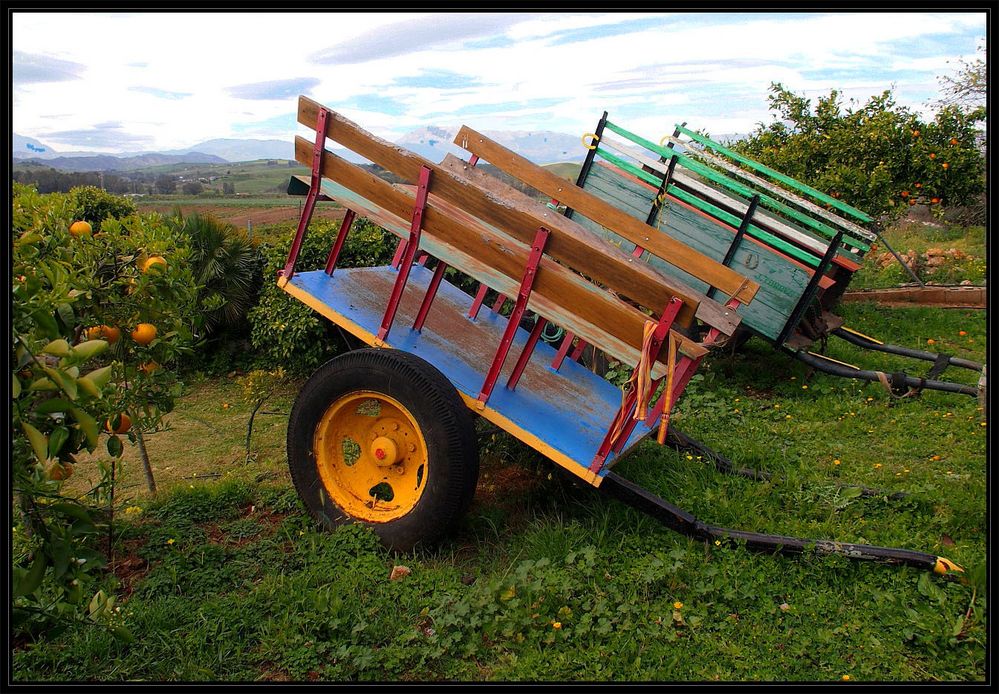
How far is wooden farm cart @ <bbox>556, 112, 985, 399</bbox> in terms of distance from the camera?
6020 mm

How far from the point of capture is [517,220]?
367 cm

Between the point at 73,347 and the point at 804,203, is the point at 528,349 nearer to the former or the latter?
the point at 73,347

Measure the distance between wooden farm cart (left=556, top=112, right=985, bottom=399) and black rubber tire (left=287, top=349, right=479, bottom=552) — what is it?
2.76 m

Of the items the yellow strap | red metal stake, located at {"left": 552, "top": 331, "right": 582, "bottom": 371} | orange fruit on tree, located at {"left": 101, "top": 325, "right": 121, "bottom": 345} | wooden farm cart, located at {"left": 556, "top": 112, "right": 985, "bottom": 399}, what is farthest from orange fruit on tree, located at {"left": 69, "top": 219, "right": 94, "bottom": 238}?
wooden farm cart, located at {"left": 556, "top": 112, "right": 985, "bottom": 399}

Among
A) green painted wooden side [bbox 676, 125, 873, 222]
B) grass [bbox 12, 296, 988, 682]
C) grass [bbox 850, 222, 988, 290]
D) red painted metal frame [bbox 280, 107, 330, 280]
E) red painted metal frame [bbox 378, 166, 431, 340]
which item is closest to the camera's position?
grass [bbox 12, 296, 988, 682]

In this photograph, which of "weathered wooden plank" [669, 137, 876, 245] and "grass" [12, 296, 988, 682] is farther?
"weathered wooden plank" [669, 137, 876, 245]

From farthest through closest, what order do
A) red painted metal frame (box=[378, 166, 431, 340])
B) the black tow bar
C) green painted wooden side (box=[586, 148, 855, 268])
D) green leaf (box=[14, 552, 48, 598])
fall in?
green painted wooden side (box=[586, 148, 855, 268])
red painted metal frame (box=[378, 166, 431, 340])
the black tow bar
green leaf (box=[14, 552, 48, 598])

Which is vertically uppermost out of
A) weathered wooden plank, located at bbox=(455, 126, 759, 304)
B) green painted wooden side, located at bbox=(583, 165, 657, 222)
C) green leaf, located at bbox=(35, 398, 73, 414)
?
weathered wooden plank, located at bbox=(455, 126, 759, 304)

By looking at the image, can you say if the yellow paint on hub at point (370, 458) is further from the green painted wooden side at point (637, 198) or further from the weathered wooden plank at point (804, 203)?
the weathered wooden plank at point (804, 203)

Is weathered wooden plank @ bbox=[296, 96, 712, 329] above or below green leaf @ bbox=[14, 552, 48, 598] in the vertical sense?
above

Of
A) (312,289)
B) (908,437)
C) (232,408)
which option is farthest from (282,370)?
(908,437)

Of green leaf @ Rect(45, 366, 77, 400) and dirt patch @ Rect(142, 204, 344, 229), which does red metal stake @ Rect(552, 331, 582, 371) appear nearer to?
dirt patch @ Rect(142, 204, 344, 229)
